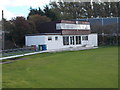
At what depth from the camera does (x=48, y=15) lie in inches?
1570

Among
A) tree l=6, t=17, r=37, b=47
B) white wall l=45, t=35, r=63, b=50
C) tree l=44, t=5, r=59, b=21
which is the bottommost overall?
white wall l=45, t=35, r=63, b=50

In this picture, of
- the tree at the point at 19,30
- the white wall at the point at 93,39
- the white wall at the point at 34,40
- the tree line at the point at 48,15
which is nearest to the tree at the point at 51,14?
the tree line at the point at 48,15

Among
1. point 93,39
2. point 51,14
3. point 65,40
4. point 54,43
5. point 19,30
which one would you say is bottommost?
point 54,43

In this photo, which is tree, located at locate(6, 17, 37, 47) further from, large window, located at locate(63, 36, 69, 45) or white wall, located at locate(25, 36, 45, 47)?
large window, located at locate(63, 36, 69, 45)

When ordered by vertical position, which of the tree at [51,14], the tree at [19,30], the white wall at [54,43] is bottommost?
the white wall at [54,43]

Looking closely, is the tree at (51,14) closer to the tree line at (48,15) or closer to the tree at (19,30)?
the tree line at (48,15)

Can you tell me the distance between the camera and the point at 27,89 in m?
7.09

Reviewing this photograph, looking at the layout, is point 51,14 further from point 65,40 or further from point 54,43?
point 54,43

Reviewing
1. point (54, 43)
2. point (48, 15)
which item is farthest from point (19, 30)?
point (48, 15)

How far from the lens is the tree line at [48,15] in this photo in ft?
91.4

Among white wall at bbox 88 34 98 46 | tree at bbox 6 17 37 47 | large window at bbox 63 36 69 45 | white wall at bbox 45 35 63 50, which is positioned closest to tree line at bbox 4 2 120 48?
tree at bbox 6 17 37 47

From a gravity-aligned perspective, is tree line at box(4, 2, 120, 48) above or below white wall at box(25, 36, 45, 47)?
above

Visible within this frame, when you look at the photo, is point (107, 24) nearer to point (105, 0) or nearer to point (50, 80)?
point (105, 0)

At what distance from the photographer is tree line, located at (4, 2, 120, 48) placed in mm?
27844
